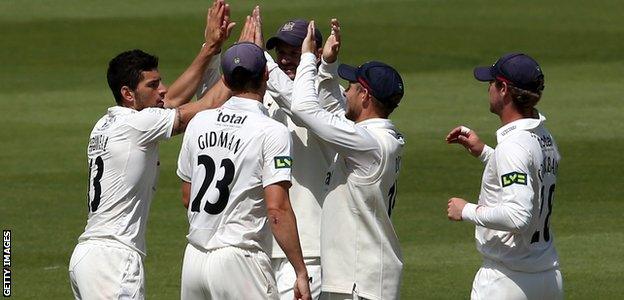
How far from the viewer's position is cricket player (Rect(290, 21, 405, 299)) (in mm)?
7879

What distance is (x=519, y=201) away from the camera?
7.46 m

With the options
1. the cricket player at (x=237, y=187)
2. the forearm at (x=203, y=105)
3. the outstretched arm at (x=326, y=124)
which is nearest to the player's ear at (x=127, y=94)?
the forearm at (x=203, y=105)

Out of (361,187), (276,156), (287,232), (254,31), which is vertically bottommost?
(287,232)

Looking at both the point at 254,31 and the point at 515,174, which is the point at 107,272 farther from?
the point at 515,174

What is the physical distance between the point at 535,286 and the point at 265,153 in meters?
Answer: 1.73

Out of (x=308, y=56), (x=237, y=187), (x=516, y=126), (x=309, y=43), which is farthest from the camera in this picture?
(x=309, y=43)

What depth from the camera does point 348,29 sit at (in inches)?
1241

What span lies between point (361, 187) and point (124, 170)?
58.1 inches

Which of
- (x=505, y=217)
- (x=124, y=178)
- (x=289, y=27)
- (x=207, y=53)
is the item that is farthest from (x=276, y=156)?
(x=289, y=27)

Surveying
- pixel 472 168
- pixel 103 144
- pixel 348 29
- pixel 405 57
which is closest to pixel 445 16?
pixel 348 29

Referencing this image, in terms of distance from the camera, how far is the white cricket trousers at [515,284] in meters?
7.75

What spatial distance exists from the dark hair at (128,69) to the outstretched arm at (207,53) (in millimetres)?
562

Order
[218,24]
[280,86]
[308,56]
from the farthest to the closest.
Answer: [218,24] → [280,86] → [308,56]

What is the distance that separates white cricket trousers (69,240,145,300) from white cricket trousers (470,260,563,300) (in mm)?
2084
